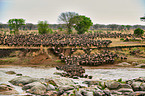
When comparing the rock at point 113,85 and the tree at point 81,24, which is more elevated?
the tree at point 81,24

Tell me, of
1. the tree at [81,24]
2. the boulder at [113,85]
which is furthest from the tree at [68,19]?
the boulder at [113,85]

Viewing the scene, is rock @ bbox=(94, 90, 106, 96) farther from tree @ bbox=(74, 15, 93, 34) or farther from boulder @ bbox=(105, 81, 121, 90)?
tree @ bbox=(74, 15, 93, 34)

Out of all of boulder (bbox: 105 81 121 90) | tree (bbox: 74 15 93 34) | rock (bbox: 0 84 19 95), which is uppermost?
tree (bbox: 74 15 93 34)

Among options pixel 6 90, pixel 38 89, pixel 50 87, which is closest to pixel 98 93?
pixel 50 87

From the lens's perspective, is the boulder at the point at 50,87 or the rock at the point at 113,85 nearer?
the boulder at the point at 50,87

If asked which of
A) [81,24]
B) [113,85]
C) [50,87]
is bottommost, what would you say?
[50,87]

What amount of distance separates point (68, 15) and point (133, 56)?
5247 centimetres

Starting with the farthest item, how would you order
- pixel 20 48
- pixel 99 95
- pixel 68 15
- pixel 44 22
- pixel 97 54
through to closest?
pixel 68 15 → pixel 44 22 → pixel 20 48 → pixel 97 54 → pixel 99 95

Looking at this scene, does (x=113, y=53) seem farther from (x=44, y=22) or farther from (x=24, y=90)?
(x=44, y=22)

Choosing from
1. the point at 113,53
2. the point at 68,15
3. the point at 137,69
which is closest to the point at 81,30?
the point at 68,15

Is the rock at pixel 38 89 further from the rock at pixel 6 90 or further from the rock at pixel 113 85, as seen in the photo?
the rock at pixel 113 85

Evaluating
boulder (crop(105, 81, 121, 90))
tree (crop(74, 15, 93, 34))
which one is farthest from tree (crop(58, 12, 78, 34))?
boulder (crop(105, 81, 121, 90))

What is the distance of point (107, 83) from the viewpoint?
2503cm

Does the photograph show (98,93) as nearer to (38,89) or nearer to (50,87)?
(50,87)
